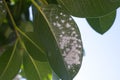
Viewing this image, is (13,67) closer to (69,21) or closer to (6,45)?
(6,45)

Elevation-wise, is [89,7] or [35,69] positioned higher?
[89,7]

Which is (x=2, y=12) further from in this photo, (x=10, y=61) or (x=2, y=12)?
(x=10, y=61)

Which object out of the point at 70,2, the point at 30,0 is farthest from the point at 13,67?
the point at 70,2

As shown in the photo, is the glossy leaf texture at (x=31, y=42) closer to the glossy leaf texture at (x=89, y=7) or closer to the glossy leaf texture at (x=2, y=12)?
the glossy leaf texture at (x=2, y=12)

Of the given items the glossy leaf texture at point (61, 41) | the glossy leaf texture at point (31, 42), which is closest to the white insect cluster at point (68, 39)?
the glossy leaf texture at point (61, 41)

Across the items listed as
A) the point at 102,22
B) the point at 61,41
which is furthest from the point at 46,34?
the point at 102,22

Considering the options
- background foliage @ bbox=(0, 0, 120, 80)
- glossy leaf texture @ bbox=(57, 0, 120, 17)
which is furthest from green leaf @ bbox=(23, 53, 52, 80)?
glossy leaf texture @ bbox=(57, 0, 120, 17)
